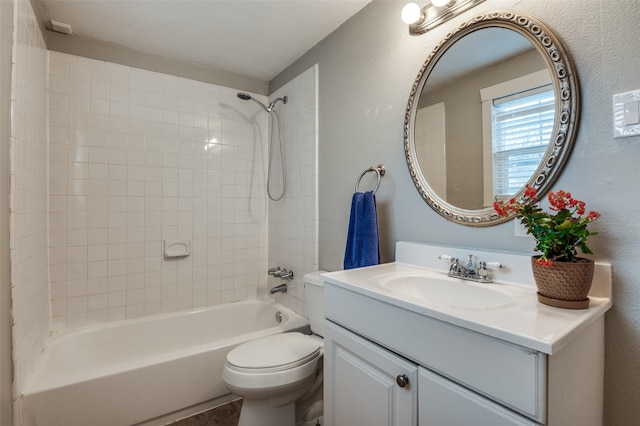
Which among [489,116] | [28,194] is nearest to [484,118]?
[489,116]

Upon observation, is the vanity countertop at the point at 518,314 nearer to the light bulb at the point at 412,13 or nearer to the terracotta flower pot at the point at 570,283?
the terracotta flower pot at the point at 570,283

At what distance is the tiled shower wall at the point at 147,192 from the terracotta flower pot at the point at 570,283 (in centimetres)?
218

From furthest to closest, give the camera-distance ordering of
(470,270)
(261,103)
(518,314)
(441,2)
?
(261,103) < (441,2) < (470,270) < (518,314)

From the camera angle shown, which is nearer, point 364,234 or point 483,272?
point 483,272

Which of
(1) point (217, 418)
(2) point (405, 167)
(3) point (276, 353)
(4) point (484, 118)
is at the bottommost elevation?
(1) point (217, 418)

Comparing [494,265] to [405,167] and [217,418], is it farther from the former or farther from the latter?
[217,418]

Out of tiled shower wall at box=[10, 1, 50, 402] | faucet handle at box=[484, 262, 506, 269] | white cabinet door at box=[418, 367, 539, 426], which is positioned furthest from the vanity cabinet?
tiled shower wall at box=[10, 1, 50, 402]

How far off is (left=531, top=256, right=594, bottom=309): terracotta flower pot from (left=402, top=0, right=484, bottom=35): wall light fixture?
1.03 metres

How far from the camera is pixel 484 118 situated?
1164 millimetres

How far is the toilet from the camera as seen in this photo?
4.50 feet

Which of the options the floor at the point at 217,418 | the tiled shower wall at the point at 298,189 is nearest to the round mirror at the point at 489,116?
the tiled shower wall at the point at 298,189

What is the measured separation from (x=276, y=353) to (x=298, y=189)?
1.15 metres

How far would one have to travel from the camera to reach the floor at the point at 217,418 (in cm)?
166

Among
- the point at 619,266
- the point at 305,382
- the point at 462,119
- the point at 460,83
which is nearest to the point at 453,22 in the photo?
the point at 460,83
